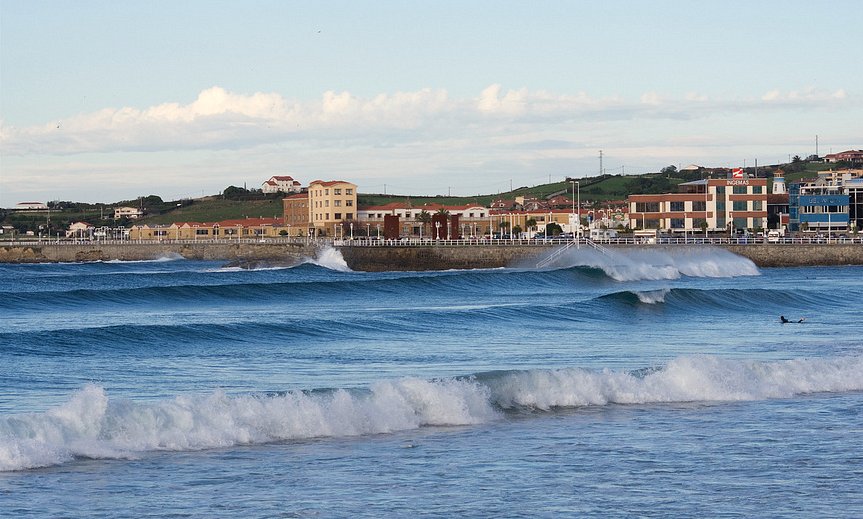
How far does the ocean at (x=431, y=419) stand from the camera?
11484 millimetres

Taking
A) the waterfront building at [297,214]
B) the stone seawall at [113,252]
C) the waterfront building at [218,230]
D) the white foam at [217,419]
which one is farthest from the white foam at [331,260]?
the white foam at [217,419]

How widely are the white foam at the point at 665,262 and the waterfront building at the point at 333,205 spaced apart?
59.6 meters

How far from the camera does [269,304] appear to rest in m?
44.2

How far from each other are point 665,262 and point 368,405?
195ft

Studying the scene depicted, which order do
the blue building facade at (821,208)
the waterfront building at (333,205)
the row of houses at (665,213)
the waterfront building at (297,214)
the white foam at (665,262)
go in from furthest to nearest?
1. the waterfront building at (297,214)
2. the waterfront building at (333,205)
3. the row of houses at (665,213)
4. the blue building facade at (821,208)
5. the white foam at (665,262)

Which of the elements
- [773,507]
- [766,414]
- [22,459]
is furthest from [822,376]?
[22,459]

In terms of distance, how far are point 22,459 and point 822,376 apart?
40.3 feet

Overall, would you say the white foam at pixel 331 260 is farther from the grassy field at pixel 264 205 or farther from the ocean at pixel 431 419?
the grassy field at pixel 264 205

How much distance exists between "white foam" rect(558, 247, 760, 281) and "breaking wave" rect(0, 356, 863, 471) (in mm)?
47994

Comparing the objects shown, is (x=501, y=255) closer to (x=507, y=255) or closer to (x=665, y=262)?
(x=507, y=255)

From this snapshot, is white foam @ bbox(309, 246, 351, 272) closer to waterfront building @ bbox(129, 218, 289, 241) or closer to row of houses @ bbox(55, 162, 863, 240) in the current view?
row of houses @ bbox(55, 162, 863, 240)

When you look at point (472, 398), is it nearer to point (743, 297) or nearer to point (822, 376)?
point (822, 376)

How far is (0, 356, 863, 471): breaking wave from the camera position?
13391 mm

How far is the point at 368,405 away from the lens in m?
15.5
